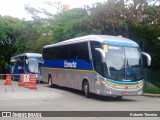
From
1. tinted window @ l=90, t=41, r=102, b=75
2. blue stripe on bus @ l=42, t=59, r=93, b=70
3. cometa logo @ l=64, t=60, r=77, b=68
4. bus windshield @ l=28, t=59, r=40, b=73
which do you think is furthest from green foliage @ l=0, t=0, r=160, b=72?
tinted window @ l=90, t=41, r=102, b=75

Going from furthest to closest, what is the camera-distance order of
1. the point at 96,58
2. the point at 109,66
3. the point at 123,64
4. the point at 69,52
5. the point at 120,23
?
1. the point at 120,23
2. the point at 69,52
3. the point at 96,58
4. the point at 123,64
5. the point at 109,66

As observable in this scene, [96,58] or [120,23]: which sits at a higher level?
[120,23]

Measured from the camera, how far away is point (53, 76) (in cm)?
2611

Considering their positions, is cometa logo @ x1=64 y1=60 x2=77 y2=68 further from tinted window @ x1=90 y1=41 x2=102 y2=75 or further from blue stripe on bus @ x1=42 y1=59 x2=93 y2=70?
tinted window @ x1=90 y1=41 x2=102 y2=75

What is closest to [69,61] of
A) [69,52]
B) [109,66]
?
[69,52]

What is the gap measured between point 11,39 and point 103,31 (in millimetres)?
29300

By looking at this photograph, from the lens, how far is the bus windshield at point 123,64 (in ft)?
58.0

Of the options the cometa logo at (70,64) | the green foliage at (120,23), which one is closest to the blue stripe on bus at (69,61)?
the cometa logo at (70,64)

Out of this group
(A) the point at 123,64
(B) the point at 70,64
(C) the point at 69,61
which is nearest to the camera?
(A) the point at 123,64

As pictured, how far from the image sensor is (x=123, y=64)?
17.9 metres

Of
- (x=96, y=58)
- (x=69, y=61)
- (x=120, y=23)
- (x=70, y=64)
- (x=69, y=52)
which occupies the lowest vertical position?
(x=70, y=64)

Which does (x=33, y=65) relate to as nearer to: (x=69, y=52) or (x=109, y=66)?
(x=69, y=52)

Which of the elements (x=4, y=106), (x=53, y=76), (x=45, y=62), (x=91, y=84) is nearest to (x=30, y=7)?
(x=45, y=62)

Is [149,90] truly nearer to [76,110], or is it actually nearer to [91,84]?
[91,84]
